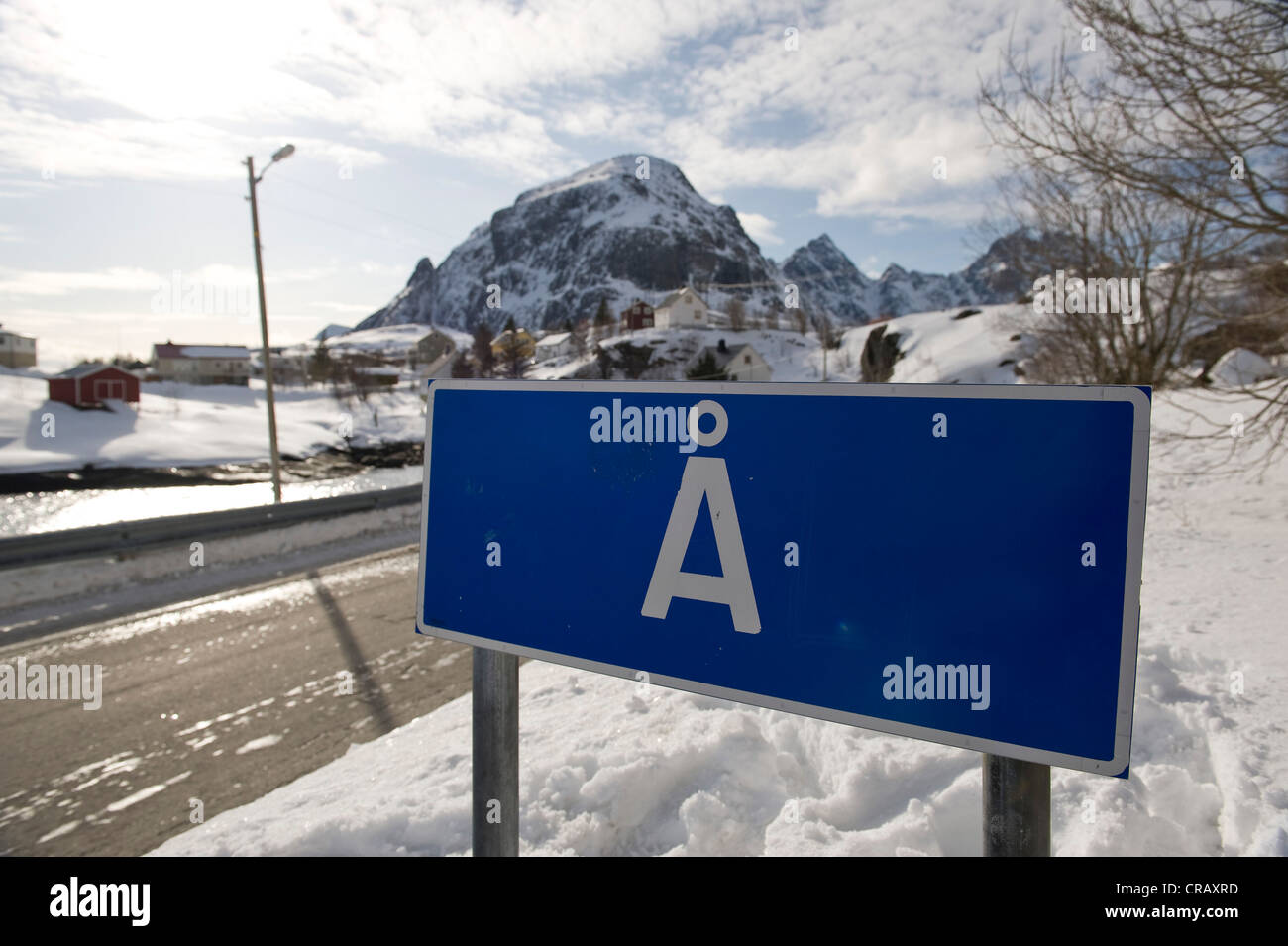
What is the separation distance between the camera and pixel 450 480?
68.4 inches

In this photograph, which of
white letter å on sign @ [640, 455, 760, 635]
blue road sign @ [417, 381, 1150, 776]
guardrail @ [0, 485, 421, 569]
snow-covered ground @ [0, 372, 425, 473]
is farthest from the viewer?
snow-covered ground @ [0, 372, 425, 473]

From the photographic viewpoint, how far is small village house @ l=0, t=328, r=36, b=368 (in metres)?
69.4

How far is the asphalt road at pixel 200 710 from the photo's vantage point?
4250 mm

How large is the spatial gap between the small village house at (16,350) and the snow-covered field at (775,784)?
8899 cm

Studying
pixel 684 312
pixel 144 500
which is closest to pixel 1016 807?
pixel 144 500

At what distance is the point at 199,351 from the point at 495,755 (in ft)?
293

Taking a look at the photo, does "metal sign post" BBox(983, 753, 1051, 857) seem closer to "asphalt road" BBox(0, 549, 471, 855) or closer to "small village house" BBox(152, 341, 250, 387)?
"asphalt road" BBox(0, 549, 471, 855)

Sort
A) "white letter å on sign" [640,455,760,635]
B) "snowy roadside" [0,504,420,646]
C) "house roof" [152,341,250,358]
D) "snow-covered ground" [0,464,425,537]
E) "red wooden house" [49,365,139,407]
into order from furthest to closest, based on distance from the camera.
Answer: "house roof" [152,341,250,358] < "red wooden house" [49,365,139,407] < "snow-covered ground" [0,464,425,537] < "snowy roadside" [0,504,420,646] < "white letter å on sign" [640,455,760,635]

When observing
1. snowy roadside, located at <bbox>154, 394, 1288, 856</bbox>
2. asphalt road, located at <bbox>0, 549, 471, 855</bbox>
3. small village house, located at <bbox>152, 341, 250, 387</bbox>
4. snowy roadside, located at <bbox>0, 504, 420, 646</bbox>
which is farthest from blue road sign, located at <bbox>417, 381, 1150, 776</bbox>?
small village house, located at <bbox>152, 341, 250, 387</bbox>

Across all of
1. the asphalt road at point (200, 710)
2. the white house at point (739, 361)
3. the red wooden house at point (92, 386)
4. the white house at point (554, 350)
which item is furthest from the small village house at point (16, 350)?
the asphalt road at point (200, 710)

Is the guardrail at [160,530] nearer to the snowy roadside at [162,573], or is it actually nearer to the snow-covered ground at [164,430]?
the snowy roadside at [162,573]

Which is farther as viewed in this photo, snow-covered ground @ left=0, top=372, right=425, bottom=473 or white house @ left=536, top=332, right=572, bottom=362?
white house @ left=536, top=332, right=572, bottom=362

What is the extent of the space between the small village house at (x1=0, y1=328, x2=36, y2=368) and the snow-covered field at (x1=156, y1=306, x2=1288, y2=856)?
89.0 m
